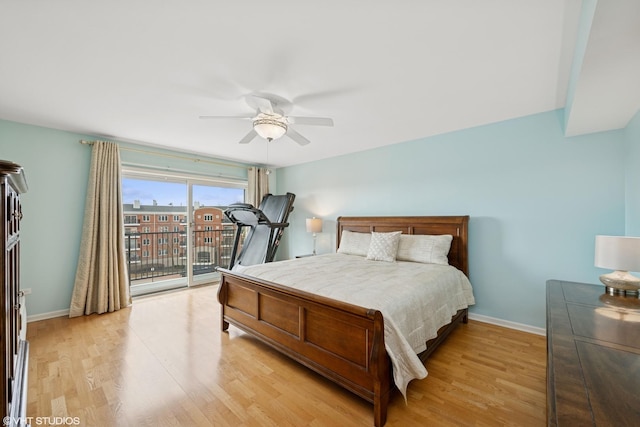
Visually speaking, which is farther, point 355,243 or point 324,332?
point 355,243

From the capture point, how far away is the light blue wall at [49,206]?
3.08 meters

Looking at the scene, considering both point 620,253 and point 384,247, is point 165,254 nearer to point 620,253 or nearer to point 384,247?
point 384,247

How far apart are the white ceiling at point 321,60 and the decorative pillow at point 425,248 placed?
4.66 feet

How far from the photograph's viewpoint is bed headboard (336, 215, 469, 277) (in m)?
3.15

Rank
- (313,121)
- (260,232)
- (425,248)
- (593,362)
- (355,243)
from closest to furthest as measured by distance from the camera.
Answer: (593,362), (313,121), (425,248), (355,243), (260,232)

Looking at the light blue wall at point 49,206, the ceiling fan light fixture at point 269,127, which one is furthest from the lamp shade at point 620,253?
the light blue wall at point 49,206

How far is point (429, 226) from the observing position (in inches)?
136

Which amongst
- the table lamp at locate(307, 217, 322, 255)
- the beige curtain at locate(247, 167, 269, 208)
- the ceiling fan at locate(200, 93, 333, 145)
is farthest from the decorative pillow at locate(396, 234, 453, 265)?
the beige curtain at locate(247, 167, 269, 208)

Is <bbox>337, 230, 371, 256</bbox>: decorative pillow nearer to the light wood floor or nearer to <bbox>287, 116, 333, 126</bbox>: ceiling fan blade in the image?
the light wood floor

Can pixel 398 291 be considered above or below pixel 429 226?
below

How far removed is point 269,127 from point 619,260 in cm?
273

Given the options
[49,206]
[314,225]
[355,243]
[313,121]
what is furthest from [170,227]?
[313,121]

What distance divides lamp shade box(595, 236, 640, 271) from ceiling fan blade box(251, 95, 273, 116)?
2.63 meters

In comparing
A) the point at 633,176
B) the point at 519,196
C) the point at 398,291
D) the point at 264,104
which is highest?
the point at 264,104
